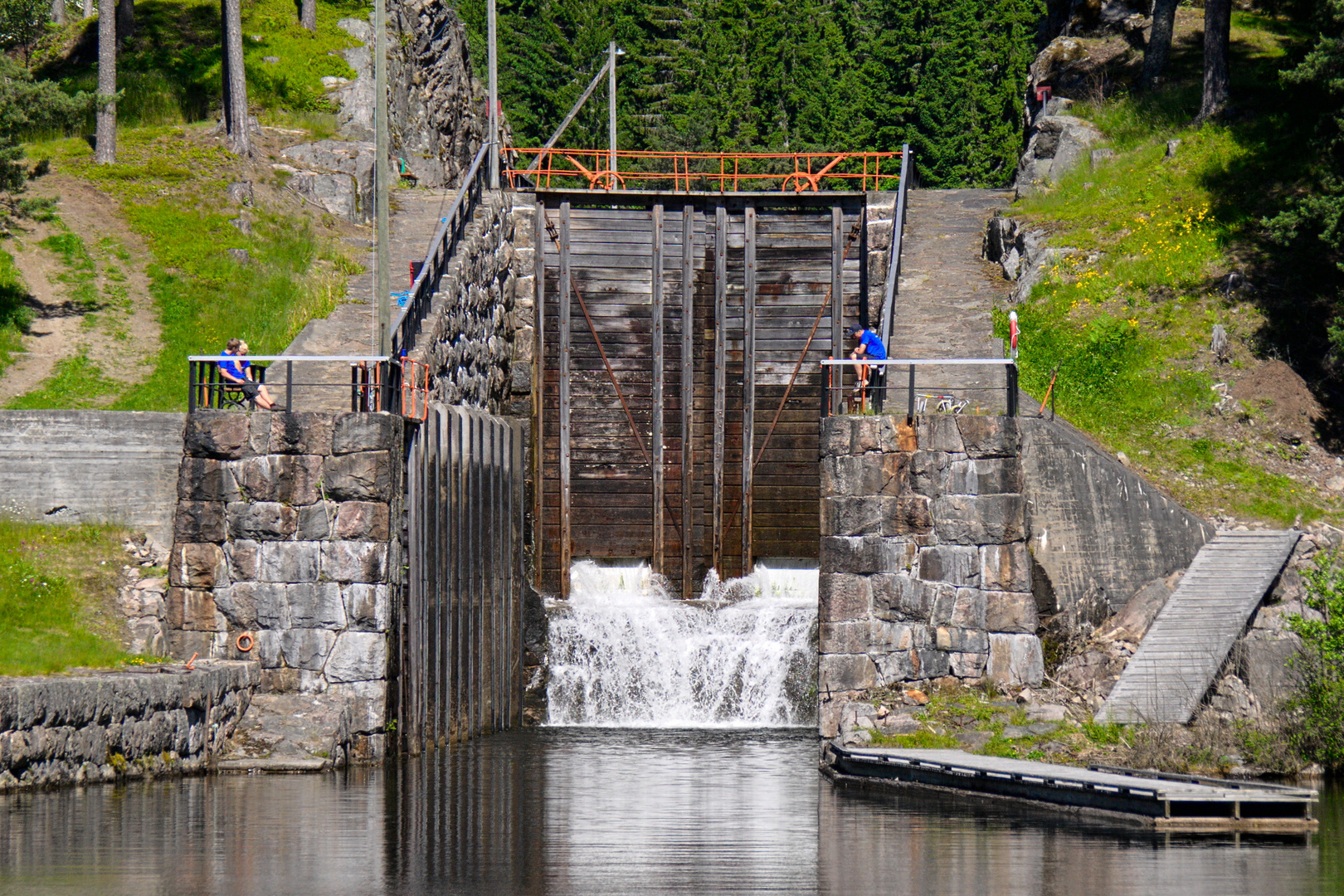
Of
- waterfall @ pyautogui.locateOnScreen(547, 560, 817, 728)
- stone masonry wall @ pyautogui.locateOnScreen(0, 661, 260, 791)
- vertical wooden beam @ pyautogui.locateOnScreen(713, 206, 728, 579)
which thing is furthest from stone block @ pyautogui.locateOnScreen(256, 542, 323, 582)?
vertical wooden beam @ pyautogui.locateOnScreen(713, 206, 728, 579)

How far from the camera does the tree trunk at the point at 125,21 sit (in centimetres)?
3981

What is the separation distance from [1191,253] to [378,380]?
659 inches

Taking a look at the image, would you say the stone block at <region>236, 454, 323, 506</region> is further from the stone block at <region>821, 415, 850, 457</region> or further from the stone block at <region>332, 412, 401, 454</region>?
the stone block at <region>821, 415, 850, 457</region>

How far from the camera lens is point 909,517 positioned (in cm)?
2147

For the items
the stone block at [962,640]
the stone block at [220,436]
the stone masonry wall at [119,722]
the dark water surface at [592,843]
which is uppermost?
the stone block at [220,436]

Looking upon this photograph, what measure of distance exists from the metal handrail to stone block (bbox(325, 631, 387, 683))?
177 inches

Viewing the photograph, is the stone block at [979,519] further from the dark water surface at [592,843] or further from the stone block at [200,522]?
Answer: the stone block at [200,522]

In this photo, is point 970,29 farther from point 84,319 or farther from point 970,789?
point 970,789

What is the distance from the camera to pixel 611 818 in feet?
53.3

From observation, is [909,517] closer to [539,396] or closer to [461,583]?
[461,583]

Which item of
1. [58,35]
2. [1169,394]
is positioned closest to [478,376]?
[1169,394]

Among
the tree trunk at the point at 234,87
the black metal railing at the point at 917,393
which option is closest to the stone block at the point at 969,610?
the black metal railing at the point at 917,393

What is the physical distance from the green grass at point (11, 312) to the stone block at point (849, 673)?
15.2 m

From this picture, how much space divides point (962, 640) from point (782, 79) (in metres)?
49.2
